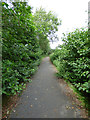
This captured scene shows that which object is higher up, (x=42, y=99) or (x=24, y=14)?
(x=24, y=14)

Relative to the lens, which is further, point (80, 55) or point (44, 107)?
point (80, 55)

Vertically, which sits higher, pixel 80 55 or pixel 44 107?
pixel 80 55

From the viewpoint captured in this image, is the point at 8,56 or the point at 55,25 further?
the point at 55,25

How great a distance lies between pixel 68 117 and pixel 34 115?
1.12 meters

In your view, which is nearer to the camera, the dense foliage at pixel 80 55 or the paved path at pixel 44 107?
the paved path at pixel 44 107

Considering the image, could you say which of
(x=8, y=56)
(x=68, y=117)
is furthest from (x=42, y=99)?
(x=8, y=56)

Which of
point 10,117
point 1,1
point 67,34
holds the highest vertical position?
→ point 1,1

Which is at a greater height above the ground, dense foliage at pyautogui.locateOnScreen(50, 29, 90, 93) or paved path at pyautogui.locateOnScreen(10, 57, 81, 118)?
dense foliage at pyautogui.locateOnScreen(50, 29, 90, 93)

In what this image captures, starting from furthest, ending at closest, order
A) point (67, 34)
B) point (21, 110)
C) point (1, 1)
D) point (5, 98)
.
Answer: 1. point (67, 34)
2. point (5, 98)
3. point (21, 110)
4. point (1, 1)

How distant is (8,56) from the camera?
255 cm

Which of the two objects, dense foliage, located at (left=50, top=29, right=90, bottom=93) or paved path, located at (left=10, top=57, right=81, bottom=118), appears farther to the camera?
dense foliage, located at (left=50, top=29, right=90, bottom=93)

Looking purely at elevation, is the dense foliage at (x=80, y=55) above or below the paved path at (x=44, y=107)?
above

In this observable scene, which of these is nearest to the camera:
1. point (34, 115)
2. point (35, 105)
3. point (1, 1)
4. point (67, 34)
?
point (1, 1)

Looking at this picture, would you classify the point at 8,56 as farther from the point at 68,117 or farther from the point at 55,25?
the point at 55,25
